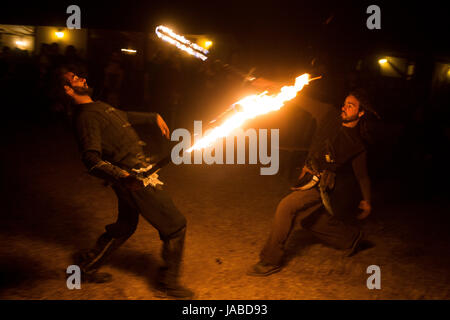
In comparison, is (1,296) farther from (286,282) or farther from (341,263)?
(341,263)

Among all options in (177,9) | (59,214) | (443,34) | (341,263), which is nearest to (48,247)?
(59,214)

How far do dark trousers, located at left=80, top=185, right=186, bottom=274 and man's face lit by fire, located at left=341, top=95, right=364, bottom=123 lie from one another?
2.01 m

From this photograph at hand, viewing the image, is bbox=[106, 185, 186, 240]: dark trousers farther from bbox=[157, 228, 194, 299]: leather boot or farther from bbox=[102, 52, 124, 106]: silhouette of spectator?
bbox=[102, 52, 124, 106]: silhouette of spectator

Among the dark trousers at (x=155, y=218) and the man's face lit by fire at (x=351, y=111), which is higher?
the man's face lit by fire at (x=351, y=111)

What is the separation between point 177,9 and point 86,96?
8515 millimetres

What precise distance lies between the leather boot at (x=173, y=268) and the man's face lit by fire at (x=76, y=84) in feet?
4.76

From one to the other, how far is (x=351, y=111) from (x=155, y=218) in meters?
2.26

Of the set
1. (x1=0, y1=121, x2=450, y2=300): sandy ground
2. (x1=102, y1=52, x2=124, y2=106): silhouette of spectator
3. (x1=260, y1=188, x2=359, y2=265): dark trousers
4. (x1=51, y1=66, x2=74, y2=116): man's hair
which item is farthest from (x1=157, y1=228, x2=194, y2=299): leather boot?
(x1=102, y1=52, x2=124, y2=106): silhouette of spectator

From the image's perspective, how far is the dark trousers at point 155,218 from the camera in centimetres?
366

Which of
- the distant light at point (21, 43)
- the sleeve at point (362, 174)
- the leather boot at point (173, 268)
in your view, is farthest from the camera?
the distant light at point (21, 43)

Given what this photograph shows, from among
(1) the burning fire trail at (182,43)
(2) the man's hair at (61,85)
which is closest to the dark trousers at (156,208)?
(2) the man's hair at (61,85)

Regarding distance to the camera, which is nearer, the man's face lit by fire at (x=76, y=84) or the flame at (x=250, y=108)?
the flame at (x=250, y=108)

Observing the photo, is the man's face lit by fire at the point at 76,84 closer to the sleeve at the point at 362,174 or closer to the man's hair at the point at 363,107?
the man's hair at the point at 363,107

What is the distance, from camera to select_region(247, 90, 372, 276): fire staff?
4.43m
